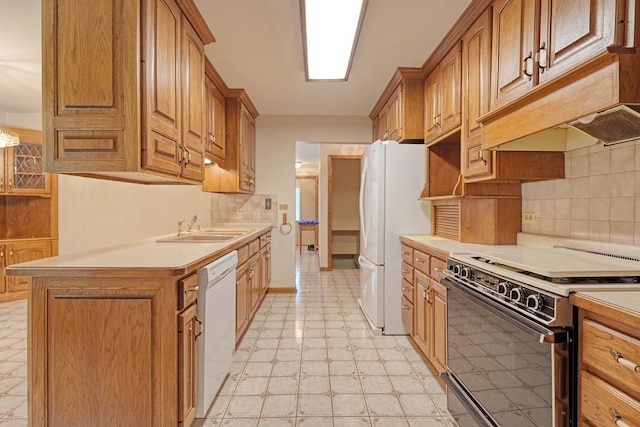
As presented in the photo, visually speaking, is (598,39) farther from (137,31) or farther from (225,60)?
(225,60)

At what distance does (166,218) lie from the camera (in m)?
4.29

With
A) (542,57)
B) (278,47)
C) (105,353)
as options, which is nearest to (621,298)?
(542,57)

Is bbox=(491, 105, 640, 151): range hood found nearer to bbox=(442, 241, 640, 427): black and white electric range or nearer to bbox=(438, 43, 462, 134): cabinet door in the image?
bbox=(442, 241, 640, 427): black and white electric range

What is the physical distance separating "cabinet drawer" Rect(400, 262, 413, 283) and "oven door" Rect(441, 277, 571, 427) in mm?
794

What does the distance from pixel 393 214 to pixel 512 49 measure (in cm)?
148

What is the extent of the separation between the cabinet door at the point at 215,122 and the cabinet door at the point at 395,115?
1727mm

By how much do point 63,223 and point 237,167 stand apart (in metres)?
2.52

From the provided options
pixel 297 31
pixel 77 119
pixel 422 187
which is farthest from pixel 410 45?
pixel 77 119

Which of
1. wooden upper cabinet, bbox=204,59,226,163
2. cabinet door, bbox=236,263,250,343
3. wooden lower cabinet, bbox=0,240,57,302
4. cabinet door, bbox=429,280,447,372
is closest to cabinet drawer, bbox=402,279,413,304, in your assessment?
cabinet door, bbox=429,280,447,372

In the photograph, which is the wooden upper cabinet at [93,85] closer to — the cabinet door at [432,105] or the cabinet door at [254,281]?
the cabinet door at [254,281]

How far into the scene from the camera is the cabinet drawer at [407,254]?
257 centimetres

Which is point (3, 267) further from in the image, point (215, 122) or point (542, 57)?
point (542, 57)

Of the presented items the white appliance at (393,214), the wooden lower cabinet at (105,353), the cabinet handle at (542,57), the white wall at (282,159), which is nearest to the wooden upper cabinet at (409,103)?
the white appliance at (393,214)

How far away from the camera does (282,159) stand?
4.34m
